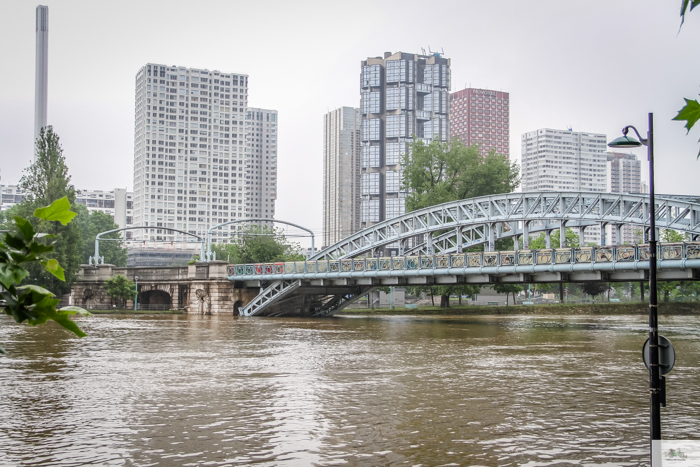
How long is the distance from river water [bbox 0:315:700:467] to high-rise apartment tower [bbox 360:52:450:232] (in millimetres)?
109497

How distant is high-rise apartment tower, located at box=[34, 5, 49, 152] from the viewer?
108938mm

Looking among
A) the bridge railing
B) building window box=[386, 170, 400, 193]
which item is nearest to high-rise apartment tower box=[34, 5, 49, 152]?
building window box=[386, 170, 400, 193]

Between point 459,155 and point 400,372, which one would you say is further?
point 459,155

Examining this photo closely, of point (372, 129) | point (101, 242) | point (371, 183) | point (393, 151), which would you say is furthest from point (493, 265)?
point (372, 129)

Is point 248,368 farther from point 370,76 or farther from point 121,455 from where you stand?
point 370,76

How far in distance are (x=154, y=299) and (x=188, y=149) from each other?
363ft

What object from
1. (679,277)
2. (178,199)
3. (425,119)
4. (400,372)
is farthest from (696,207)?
(178,199)

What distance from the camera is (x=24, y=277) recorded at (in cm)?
234

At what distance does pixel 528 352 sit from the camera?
2522 cm

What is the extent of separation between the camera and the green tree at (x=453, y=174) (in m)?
61.7

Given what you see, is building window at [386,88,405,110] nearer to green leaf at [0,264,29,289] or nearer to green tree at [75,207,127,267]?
green tree at [75,207,127,267]

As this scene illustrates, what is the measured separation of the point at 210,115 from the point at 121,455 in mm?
171379

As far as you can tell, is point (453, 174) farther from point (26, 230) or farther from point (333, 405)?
point (26, 230)

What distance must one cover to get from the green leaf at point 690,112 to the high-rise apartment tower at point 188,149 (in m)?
169
